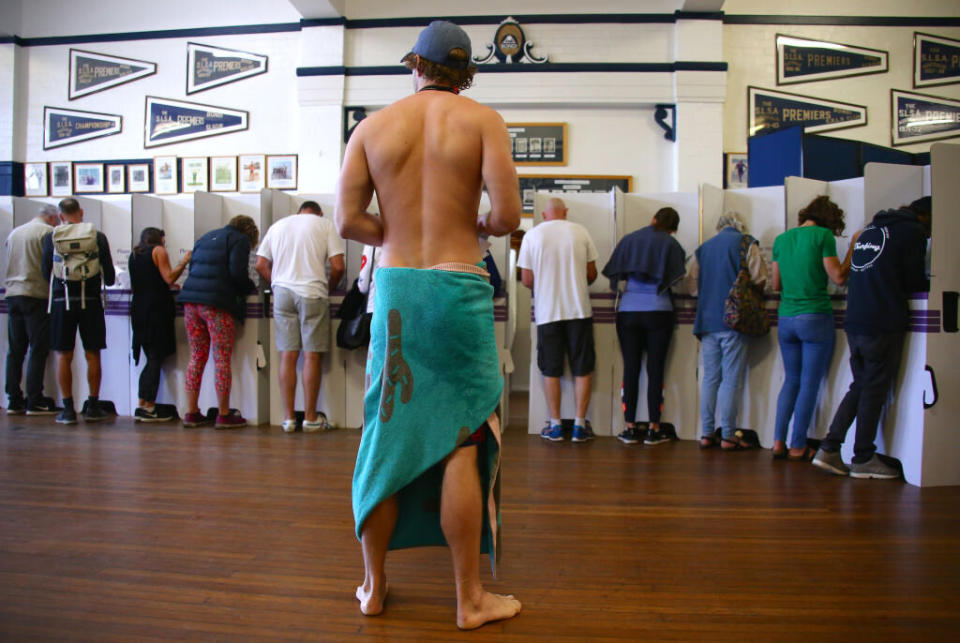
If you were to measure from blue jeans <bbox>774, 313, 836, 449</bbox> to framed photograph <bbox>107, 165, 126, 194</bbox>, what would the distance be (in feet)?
25.8

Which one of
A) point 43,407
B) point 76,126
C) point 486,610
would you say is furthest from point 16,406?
point 486,610

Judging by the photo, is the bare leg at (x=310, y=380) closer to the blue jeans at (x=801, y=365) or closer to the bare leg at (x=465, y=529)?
the bare leg at (x=465, y=529)

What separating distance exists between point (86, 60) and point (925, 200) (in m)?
9.26

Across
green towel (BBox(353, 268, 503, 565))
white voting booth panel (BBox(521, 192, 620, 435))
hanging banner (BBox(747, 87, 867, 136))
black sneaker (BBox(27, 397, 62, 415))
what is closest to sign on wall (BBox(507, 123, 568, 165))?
hanging banner (BBox(747, 87, 867, 136))

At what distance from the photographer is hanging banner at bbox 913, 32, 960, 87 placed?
7.51 meters

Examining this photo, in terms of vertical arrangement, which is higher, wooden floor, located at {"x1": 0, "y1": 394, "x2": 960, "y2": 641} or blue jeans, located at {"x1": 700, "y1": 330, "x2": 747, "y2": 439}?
blue jeans, located at {"x1": 700, "y1": 330, "x2": 747, "y2": 439}

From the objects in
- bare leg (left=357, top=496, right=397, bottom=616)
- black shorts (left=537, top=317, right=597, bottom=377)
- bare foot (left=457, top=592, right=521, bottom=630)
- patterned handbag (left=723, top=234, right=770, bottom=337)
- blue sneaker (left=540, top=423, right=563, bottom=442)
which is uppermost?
patterned handbag (left=723, top=234, right=770, bottom=337)

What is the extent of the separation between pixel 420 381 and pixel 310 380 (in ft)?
9.94

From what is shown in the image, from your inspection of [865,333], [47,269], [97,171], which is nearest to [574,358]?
[865,333]

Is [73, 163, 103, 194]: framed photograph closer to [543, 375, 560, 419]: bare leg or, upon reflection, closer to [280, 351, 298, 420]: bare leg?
[280, 351, 298, 420]: bare leg

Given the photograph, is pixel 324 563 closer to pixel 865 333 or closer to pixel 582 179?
pixel 865 333

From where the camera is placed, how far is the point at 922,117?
7.55m

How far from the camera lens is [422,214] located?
186cm

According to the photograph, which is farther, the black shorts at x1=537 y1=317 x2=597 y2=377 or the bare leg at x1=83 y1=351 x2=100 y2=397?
the bare leg at x1=83 y1=351 x2=100 y2=397
